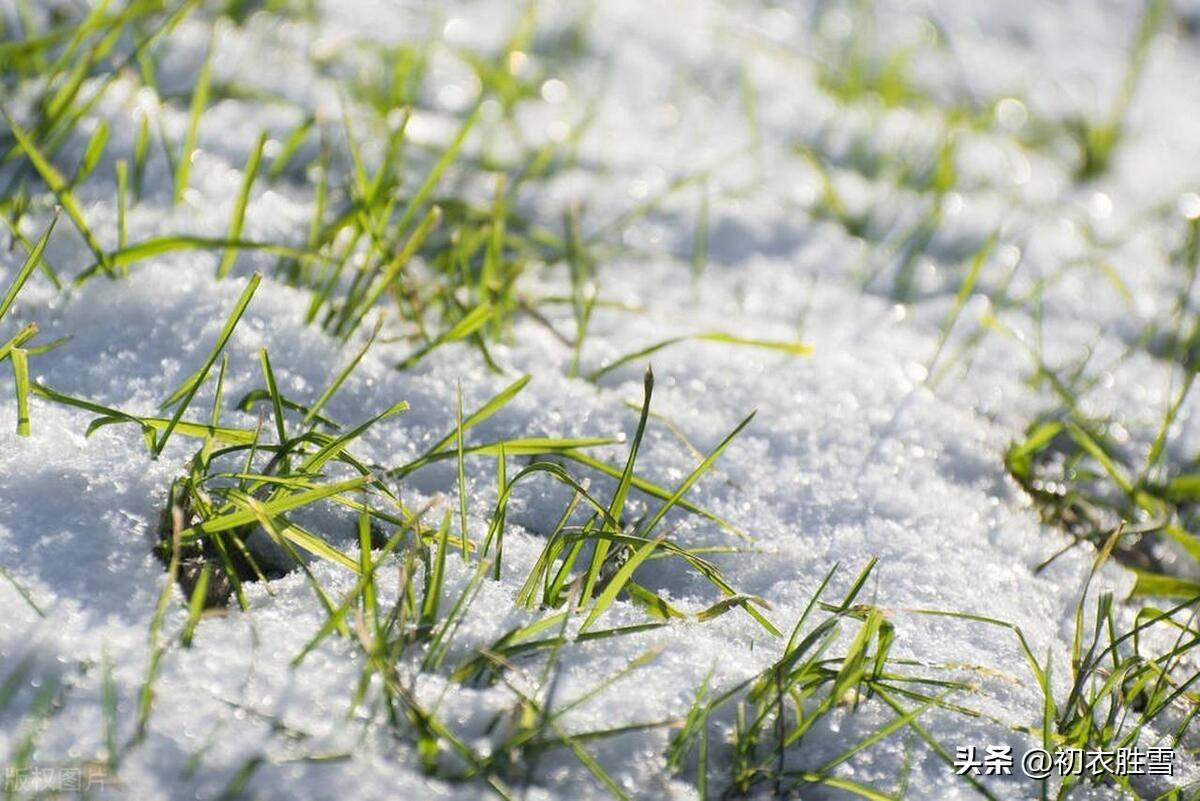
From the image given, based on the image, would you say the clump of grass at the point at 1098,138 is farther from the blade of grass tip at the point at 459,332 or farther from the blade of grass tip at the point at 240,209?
the blade of grass tip at the point at 240,209

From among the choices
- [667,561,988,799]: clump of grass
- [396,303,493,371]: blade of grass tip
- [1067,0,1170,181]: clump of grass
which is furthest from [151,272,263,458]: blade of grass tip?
[1067,0,1170,181]: clump of grass

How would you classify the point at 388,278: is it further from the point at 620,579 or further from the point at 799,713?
the point at 799,713

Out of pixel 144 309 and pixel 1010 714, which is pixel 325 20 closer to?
pixel 144 309

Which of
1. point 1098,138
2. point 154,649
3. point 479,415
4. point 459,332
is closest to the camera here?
point 154,649

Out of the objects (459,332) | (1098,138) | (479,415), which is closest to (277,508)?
(479,415)

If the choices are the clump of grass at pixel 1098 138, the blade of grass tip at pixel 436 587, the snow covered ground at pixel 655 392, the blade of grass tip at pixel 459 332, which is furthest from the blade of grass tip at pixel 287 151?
the clump of grass at pixel 1098 138

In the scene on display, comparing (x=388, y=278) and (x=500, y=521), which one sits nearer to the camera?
(x=500, y=521)
